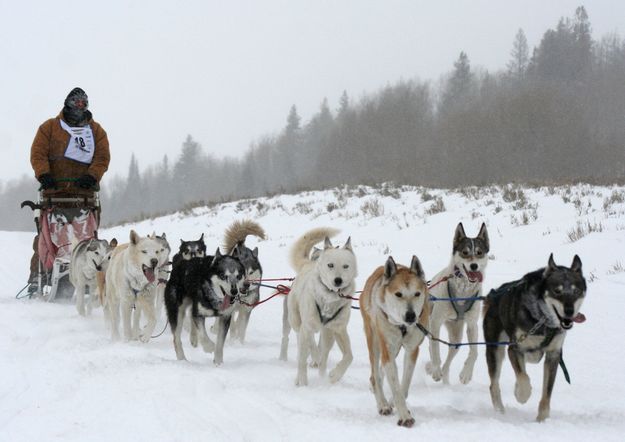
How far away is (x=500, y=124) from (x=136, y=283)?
29388mm

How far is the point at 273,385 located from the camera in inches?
161

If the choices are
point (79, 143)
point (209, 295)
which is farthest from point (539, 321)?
point (79, 143)

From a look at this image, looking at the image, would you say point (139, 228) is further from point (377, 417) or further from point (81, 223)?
point (377, 417)

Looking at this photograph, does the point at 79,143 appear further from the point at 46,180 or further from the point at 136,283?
the point at 136,283

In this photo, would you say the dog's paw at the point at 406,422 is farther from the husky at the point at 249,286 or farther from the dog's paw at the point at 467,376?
the husky at the point at 249,286

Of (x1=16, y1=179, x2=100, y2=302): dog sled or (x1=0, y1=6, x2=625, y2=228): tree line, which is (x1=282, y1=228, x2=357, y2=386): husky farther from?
(x1=0, y1=6, x2=625, y2=228): tree line

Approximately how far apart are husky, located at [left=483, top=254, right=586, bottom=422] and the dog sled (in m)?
5.47

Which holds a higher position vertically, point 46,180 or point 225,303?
point 46,180

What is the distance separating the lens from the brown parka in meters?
7.17

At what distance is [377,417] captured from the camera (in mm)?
3297

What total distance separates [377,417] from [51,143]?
5.99 m

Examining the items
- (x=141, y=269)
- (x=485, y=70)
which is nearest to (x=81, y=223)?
(x=141, y=269)

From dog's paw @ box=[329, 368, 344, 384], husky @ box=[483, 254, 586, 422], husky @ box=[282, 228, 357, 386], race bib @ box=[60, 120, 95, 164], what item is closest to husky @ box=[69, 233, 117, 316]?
race bib @ box=[60, 120, 95, 164]

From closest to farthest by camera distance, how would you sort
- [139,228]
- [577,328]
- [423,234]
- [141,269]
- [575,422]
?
[575,422]
[577,328]
[141,269]
[423,234]
[139,228]
